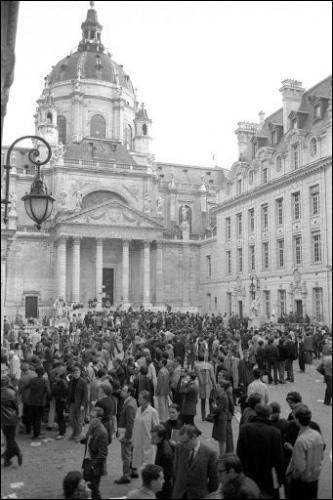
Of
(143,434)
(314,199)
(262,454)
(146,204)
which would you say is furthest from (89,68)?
(262,454)

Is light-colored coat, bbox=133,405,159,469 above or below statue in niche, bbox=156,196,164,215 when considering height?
below

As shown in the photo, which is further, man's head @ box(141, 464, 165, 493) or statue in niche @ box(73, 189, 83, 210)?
statue in niche @ box(73, 189, 83, 210)

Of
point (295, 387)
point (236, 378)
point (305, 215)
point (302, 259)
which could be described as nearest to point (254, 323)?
point (302, 259)

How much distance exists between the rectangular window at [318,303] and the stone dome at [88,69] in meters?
48.2

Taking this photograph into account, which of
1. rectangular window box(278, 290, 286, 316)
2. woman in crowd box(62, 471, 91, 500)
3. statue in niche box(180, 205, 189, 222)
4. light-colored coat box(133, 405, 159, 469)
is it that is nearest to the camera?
woman in crowd box(62, 471, 91, 500)

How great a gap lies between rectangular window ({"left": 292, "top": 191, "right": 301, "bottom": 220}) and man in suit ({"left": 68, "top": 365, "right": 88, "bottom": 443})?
28163mm

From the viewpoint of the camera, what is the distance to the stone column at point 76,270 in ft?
170

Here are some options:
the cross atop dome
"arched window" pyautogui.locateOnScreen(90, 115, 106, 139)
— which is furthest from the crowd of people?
the cross atop dome

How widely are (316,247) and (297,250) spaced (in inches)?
97.8

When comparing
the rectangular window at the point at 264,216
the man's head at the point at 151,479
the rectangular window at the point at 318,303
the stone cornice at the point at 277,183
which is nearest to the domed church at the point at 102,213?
the stone cornice at the point at 277,183

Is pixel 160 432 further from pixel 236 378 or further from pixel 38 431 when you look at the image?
pixel 236 378

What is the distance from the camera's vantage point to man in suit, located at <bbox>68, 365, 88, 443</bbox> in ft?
37.7

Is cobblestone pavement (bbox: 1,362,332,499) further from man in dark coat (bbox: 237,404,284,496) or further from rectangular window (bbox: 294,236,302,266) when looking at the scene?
rectangular window (bbox: 294,236,302,266)

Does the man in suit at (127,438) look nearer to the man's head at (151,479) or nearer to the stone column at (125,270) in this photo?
the man's head at (151,479)
